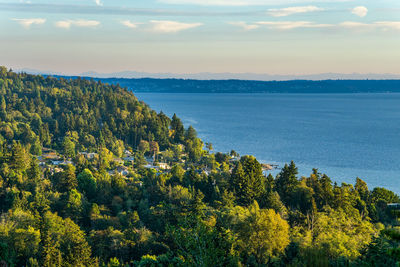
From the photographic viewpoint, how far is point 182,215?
35781 mm

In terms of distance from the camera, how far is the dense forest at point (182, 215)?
80.3ft

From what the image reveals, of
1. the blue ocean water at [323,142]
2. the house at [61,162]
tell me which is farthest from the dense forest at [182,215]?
the blue ocean water at [323,142]

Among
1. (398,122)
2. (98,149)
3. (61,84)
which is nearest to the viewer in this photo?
(98,149)

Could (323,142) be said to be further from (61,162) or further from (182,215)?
(182,215)

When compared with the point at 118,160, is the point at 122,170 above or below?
below

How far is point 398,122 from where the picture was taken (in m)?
143

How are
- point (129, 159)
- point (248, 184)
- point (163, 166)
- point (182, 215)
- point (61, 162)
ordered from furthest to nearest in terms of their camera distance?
point (129, 159), point (163, 166), point (61, 162), point (248, 184), point (182, 215)

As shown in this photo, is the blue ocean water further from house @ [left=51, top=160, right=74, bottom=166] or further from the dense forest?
house @ [left=51, top=160, right=74, bottom=166]

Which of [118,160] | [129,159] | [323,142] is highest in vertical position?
[323,142]

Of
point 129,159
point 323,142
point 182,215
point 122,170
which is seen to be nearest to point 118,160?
point 129,159

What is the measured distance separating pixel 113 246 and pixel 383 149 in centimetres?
8110

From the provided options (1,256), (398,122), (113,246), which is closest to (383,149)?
(398,122)

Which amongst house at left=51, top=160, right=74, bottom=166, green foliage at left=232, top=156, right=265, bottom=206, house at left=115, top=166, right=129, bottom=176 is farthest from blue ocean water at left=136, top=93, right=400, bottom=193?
house at left=51, top=160, right=74, bottom=166

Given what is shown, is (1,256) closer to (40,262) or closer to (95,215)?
(40,262)
